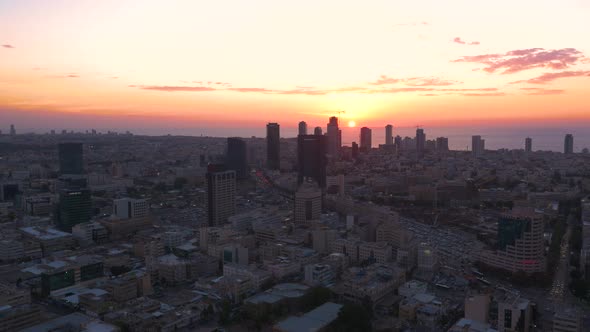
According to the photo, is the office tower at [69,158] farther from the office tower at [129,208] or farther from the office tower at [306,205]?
the office tower at [306,205]

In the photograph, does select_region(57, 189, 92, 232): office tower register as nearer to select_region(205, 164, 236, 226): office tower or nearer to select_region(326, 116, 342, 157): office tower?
select_region(205, 164, 236, 226): office tower

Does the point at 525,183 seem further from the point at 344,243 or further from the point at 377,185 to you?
the point at 344,243

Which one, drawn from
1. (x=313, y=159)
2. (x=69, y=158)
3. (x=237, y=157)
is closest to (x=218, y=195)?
(x=313, y=159)

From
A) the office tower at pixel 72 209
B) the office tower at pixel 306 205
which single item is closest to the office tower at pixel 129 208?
the office tower at pixel 72 209

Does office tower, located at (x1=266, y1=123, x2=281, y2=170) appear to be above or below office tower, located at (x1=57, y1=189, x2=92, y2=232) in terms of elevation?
above

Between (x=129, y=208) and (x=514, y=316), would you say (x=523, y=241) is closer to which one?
(x=514, y=316)

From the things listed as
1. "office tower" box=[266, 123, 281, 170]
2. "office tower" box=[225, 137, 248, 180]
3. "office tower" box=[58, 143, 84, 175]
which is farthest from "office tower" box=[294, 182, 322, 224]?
"office tower" box=[266, 123, 281, 170]

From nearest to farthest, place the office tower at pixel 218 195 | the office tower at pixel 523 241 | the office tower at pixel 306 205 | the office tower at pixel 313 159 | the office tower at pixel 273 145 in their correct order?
1. the office tower at pixel 523 241
2. the office tower at pixel 218 195
3. the office tower at pixel 306 205
4. the office tower at pixel 313 159
5. the office tower at pixel 273 145
